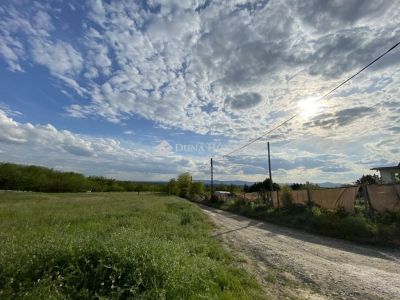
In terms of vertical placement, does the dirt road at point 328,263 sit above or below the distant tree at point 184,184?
below

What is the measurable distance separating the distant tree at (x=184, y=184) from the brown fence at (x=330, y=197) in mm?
61290

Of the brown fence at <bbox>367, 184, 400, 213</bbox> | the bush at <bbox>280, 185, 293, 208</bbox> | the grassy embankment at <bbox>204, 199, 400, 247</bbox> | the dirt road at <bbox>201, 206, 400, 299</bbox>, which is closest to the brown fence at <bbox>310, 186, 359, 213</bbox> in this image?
the grassy embankment at <bbox>204, 199, 400, 247</bbox>

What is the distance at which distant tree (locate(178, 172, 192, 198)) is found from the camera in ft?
279

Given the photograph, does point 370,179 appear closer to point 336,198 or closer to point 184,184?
point 336,198

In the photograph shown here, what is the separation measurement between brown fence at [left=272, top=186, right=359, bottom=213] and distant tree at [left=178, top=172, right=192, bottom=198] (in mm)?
61290

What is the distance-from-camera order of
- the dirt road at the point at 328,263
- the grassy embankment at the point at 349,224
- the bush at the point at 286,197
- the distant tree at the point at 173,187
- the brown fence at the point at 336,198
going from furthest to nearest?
the distant tree at the point at 173,187 < the bush at the point at 286,197 < the brown fence at the point at 336,198 < the grassy embankment at the point at 349,224 < the dirt road at the point at 328,263

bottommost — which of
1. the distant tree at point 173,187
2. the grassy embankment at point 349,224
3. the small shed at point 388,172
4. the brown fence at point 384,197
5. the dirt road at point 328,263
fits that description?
the dirt road at point 328,263

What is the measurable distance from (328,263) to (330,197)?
10.5 m

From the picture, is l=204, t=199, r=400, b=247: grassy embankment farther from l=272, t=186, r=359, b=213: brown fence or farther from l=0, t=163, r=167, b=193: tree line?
l=0, t=163, r=167, b=193: tree line

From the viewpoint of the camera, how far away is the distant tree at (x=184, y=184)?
8490cm

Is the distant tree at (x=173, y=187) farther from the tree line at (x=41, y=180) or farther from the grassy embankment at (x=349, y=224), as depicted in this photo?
the grassy embankment at (x=349, y=224)

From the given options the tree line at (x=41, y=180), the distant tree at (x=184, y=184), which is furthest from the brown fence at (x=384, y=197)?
the tree line at (x=41, y=180)

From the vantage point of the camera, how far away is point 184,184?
90062mm

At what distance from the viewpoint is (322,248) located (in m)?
11.2
